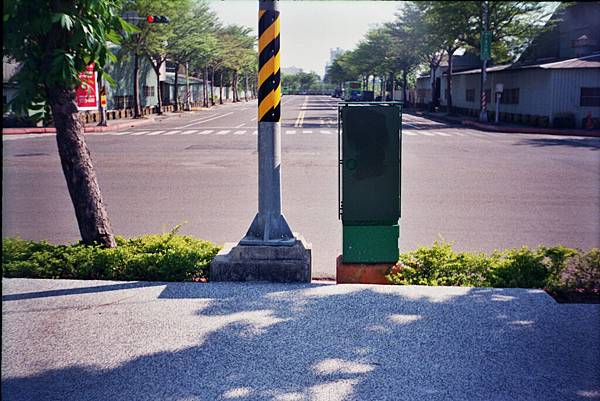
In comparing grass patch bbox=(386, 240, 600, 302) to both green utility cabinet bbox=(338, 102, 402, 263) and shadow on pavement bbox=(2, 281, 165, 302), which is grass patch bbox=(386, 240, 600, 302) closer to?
green utility cabinet bbox=(338, 102, 402, 263)

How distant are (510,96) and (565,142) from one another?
49.7ft

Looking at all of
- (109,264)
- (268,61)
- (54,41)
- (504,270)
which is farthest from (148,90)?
(504,270)

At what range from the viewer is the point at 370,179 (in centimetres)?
639

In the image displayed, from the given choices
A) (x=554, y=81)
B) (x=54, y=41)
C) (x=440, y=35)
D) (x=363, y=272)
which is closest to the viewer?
(x=363, y=272)

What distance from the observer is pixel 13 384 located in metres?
4.18

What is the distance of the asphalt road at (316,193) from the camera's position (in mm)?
9484

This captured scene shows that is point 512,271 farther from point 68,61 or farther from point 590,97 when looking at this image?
point 590,97

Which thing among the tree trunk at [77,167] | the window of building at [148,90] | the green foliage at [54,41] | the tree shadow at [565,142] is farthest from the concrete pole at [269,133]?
the window of building at [148,90]

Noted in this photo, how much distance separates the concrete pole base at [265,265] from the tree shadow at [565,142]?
66.7 feet

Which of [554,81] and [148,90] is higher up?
[148,90]

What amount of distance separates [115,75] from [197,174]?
1402 inches

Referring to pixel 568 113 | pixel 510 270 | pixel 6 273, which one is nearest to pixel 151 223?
pixel 6 273

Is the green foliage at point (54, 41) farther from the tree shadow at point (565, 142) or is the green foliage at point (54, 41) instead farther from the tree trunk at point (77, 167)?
the tree shadow at point (565, 142)

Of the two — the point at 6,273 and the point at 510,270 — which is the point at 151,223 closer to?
the point at 6,273
